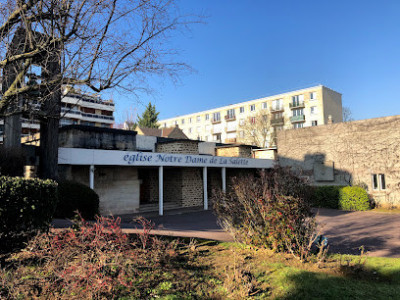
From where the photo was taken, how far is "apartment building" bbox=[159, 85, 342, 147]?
41.3 metres

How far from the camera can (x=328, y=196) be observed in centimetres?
1661

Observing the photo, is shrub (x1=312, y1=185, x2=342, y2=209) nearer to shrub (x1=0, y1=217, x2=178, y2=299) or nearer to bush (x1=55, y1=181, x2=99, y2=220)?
bush (x1=55, y1=181, x2=99, y2=220)

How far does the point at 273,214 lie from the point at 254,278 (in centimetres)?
133

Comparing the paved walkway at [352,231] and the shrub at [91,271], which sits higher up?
the shrub at [91,271]

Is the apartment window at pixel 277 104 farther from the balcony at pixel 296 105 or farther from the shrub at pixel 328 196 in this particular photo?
the shrub at pixel 328 196

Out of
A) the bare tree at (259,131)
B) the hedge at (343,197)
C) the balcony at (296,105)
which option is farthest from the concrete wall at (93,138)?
the balcony at (296,105)

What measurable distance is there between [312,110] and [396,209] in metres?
29.7

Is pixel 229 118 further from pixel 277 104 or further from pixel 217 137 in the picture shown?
pixel 277 104

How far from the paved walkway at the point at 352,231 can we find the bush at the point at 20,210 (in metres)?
1.96

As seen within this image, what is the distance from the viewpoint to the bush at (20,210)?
4348 mm

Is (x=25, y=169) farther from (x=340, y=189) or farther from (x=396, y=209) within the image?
(x=396, y=209)

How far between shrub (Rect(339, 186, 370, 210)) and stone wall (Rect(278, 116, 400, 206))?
126 centimetres

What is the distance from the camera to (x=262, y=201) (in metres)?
5.30

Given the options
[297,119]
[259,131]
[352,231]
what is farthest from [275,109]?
[352,231]
